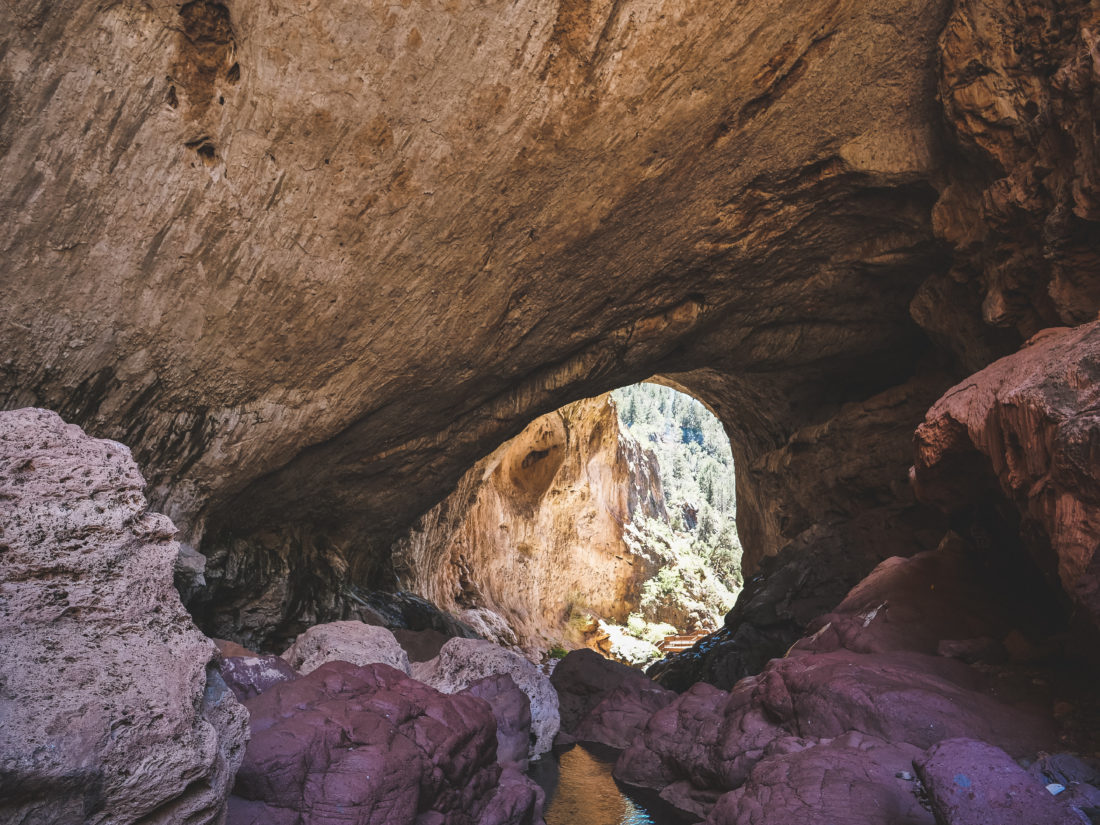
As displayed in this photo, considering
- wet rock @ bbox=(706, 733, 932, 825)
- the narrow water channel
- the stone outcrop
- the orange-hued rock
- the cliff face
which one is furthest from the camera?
the cliff face

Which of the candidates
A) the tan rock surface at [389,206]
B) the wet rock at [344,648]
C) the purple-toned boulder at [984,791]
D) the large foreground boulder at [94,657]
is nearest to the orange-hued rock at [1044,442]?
the purple-toned boulder at [984,791]

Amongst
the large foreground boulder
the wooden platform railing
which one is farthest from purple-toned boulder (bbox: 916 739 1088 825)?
the wooden platform railing

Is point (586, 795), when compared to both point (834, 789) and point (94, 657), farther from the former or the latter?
point (94, 657)

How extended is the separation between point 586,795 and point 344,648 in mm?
3195

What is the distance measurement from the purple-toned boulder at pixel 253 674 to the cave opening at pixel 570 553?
8499 mm

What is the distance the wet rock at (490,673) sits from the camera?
30.6ft

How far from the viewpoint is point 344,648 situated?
839 cm

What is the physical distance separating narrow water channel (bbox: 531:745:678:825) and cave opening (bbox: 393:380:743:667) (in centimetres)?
699

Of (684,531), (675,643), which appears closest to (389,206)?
(675,643)

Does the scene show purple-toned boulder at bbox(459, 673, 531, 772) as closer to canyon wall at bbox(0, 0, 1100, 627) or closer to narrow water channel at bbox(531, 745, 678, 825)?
narrow water channel at bbox(531, 745, 678, 825)

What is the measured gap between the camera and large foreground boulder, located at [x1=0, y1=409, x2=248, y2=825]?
2.65 meters

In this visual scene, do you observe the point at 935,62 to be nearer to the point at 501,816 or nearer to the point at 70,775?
the point at 501,816

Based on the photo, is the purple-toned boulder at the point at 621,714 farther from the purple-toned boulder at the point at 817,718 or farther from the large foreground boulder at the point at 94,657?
the large foreground boulder at the point at 94,657

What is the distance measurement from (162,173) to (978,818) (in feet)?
24.6
